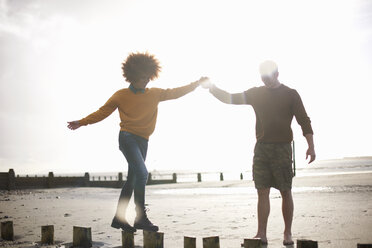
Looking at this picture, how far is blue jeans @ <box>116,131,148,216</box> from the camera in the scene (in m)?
4.24

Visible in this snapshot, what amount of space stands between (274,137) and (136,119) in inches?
63.2

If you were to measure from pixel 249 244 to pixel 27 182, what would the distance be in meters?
28.1

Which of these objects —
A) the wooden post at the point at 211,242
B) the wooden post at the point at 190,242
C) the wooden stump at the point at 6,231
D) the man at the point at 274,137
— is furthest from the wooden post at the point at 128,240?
the wooden stump at the point at 6,231

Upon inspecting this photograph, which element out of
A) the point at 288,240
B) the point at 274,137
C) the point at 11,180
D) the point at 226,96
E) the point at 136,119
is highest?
the point at 226,96

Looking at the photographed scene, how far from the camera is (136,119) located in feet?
14.2

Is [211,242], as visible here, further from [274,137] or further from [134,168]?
[134,168]

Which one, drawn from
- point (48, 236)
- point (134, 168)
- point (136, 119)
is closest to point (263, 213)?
point (134, 168)

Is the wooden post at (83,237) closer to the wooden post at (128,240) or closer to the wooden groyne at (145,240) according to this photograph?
the wooden groyne at (145,240)

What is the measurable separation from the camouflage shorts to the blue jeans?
4.29 feet

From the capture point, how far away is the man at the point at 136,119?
4.23m

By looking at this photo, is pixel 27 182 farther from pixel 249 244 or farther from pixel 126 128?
pixel 249 244

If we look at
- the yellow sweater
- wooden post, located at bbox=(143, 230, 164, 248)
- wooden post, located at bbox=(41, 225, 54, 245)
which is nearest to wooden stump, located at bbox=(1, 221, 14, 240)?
wooden post, located at bbox=(41, 225, 54, 245)

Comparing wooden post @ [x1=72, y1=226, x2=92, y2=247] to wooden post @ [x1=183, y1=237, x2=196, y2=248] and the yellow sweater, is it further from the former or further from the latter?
wooden post @ [x1=183, y1=237, x2=196, y2=248]

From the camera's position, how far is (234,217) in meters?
6.02
